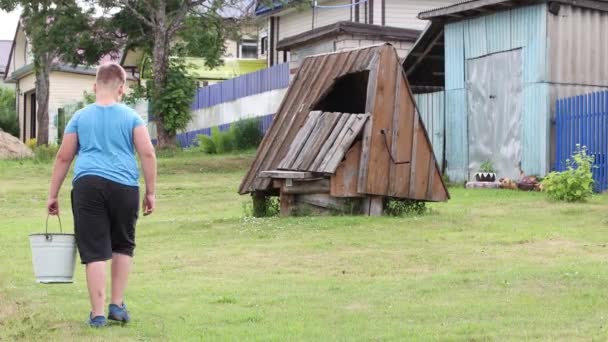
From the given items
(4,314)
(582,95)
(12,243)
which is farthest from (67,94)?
(4,314)

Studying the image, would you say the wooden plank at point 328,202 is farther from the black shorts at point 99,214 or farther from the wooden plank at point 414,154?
the black shorts at point 99,214

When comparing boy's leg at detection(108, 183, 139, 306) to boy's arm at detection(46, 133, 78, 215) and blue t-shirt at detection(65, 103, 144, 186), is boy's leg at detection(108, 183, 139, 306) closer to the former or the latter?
blue t-shirt at detection(65, 103, 144, 186)

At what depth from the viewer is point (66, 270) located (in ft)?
26.3

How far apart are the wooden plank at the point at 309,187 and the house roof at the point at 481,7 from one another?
26.1 feet

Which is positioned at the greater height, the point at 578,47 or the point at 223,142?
the point at 578,47

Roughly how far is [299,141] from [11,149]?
22.2 meters

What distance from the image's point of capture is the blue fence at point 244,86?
33969 millimetres

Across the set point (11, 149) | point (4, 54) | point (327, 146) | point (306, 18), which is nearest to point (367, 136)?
point (327, 146)

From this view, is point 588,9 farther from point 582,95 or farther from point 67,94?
point 67,94

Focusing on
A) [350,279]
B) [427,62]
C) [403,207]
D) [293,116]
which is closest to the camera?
[350,279]

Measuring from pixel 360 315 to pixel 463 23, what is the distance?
53.7 ft

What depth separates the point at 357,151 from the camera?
15109mm

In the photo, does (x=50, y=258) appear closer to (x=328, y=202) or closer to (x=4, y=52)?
(x=328, y=202)

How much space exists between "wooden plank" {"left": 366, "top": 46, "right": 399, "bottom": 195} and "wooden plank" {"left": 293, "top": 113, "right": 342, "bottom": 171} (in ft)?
1.87
